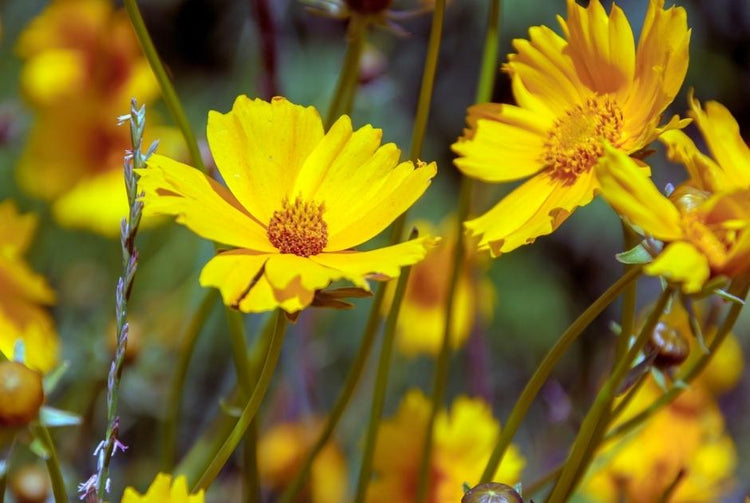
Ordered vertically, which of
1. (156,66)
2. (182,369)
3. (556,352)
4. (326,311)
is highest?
(156,66)

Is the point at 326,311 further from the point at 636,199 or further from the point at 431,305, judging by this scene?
the point at 636,199

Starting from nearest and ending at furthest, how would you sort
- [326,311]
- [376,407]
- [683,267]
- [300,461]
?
[683,267] < [376,407] < [300,461] < [326,311]

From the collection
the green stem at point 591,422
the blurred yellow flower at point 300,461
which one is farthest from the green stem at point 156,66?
the blurred yellow flower at point 300,461

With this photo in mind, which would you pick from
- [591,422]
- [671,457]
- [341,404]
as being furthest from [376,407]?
[671,457]

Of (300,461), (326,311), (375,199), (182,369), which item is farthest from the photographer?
(326,311)

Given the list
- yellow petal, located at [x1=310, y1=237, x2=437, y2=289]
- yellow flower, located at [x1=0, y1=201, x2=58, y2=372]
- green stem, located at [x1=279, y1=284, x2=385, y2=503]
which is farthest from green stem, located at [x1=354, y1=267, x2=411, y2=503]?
yellow flower, located at [x1=0, y1=201, x2=58, y2=372]

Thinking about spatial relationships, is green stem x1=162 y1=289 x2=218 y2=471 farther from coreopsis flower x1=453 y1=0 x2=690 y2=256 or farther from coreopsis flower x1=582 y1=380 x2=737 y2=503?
coreopsis flower x1=582 y1=380 x2=737 y2=503
